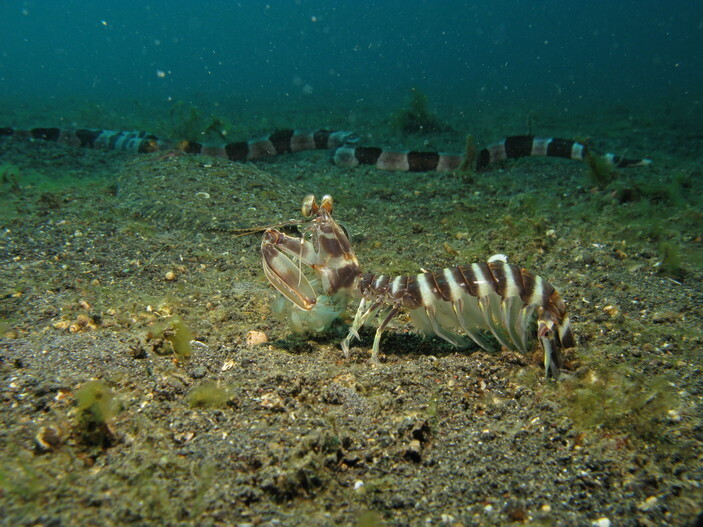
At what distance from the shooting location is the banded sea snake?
9.38m

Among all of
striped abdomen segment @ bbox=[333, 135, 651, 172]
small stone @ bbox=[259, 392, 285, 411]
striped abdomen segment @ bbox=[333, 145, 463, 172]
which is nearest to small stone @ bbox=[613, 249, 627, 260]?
small stone @ bbox=[259, 392, 285, 411]

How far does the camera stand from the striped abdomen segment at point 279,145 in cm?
1084

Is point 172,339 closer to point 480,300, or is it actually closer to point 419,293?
point 419,293

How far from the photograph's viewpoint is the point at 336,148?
10656 mm

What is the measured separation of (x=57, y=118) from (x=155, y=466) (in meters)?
19.6

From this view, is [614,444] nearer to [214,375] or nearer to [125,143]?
[214,375]

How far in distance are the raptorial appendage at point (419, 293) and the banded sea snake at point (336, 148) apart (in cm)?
600

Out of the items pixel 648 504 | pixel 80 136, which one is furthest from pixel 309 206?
pixel 80 136

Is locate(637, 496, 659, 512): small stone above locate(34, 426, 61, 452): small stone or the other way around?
the other way around

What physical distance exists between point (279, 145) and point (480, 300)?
9.34 metres

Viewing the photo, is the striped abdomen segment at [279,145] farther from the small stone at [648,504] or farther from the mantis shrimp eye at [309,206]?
the small stone at [648,504]

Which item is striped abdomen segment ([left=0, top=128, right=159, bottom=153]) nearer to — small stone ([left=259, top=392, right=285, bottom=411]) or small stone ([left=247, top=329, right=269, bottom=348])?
small stone ([left=247, top=329, right=269, bottom=348])

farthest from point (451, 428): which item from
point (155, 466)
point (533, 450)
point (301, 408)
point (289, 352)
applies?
point (155, 466)

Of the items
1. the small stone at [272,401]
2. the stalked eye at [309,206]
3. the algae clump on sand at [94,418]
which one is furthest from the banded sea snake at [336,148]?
the algae clump on sand at [94,418]
